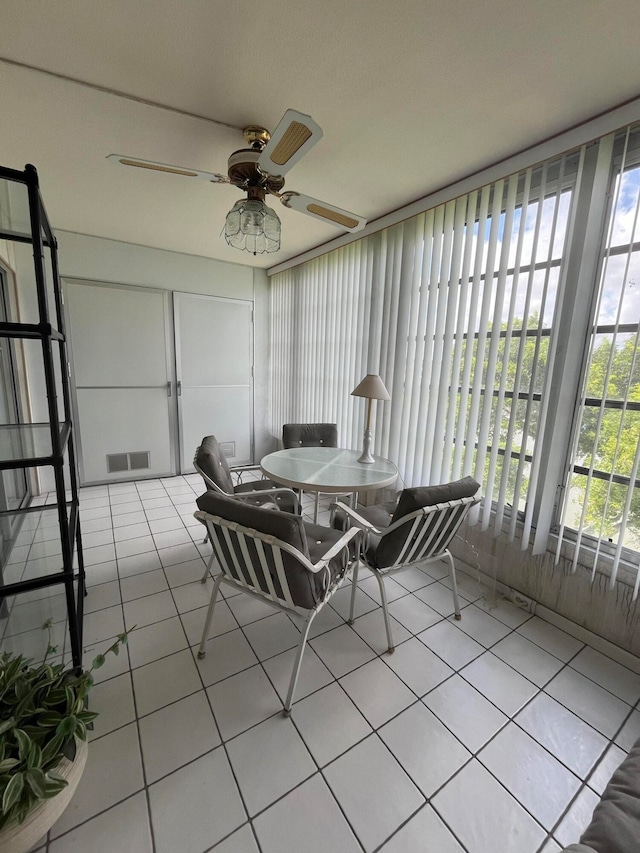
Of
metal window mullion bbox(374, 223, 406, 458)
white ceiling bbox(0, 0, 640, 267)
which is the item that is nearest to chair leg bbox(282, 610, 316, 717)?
metal window mullion bbox(374, 223, 406, 458)

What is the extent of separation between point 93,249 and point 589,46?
394 cm

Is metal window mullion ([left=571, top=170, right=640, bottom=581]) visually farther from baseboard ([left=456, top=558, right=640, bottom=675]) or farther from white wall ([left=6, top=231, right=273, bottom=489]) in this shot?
white wall ([left=6, top=231, right=273, bottom=489])

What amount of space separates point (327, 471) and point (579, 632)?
64.9 inches

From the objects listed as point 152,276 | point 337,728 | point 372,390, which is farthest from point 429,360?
point 152,276

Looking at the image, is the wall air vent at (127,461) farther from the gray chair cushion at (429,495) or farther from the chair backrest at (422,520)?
the gray chair cushion at (429,495)

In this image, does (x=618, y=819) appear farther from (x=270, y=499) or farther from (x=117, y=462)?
(x=117, y=462)

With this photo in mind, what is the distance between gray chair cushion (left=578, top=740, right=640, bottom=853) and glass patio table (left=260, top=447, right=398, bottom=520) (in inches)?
52.8

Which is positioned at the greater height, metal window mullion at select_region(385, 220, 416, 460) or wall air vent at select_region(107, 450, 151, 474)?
metal window mullion at select_region(385, 220, 416, 460)

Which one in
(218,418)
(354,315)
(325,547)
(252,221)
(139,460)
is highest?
(252,221)

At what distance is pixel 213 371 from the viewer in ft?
14.0

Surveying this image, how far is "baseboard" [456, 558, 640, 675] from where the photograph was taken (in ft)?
5.64

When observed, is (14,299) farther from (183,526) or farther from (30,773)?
(30,773)

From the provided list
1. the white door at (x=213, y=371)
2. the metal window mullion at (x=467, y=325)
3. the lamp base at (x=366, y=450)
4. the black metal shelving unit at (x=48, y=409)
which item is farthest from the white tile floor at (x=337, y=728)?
the white door at (x=213, y=371)

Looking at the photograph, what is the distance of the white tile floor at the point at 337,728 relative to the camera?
42.8 inches
